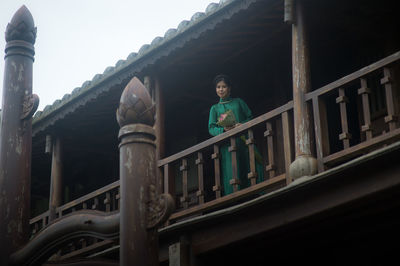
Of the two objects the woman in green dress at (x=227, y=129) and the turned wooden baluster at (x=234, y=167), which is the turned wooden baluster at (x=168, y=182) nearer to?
the woman in green dress at (x=227, y=129)

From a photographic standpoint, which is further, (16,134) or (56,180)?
(56,180)

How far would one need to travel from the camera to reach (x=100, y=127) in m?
14.0

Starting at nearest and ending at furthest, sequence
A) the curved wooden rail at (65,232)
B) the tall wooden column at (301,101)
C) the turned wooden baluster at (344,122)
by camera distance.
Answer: the curved wooden rail at (65,232) < the turned wooden baluster at (344,122) < the tall wooden column at (301,101)

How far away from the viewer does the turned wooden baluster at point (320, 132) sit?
27.9ft

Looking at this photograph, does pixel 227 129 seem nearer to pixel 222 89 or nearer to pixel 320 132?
pixel 222 89

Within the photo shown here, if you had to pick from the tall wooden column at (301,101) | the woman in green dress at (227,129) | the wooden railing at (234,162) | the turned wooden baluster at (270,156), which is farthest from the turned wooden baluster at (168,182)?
the tall wooden column at (301,101)

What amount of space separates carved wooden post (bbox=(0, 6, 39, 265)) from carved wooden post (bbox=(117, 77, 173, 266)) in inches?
50.5

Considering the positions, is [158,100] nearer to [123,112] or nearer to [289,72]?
[289,72]

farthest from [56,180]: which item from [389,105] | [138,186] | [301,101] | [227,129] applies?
[138,186]

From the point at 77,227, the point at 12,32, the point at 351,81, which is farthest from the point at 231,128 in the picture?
the point at 77,227

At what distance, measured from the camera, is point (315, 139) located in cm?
946

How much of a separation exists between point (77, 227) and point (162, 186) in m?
5.35

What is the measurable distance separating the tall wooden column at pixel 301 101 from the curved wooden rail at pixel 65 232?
356 centimetres

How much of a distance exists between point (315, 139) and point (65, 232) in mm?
4689
